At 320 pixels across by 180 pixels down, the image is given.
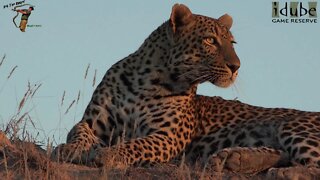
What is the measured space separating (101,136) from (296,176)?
2803mm

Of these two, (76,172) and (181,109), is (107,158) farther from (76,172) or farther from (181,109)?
(181,109)

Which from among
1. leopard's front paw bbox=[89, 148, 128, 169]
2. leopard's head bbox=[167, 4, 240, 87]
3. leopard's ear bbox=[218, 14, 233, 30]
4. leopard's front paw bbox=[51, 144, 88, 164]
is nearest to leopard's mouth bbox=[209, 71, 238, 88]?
leopard's head bbox=[167, 4, 240, 87]

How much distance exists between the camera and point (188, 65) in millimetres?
8938

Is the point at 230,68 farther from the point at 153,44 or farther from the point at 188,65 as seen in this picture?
the point at 153,44

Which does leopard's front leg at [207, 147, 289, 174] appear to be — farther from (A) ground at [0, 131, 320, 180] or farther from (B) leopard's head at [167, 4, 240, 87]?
(B) leopard's head at [167, 4, 240, 87]

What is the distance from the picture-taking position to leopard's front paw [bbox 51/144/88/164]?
296 inches

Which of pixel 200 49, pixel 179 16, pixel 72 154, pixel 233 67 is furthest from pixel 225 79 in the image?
pixel 72 154

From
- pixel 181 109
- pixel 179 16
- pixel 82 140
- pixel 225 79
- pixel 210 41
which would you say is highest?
pixel 179 16

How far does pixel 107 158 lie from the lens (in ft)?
23.5

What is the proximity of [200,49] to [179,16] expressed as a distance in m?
0.50

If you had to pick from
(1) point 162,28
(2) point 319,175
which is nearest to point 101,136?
(1) point 162,28

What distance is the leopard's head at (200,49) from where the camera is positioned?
8.77 m

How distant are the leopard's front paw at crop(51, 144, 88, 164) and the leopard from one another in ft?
1.36

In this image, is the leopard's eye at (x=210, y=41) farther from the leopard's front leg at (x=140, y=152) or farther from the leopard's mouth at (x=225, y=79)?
the leopard's front leg at (x=140, y=152)
